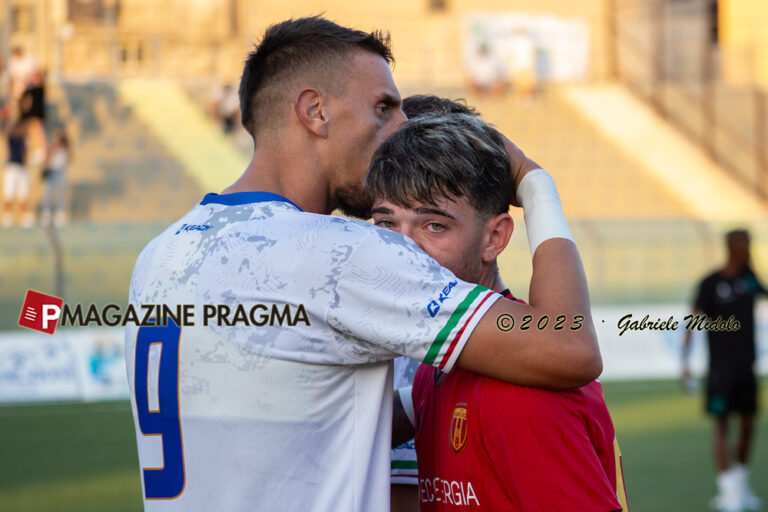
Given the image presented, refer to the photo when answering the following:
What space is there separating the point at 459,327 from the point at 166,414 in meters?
0.63

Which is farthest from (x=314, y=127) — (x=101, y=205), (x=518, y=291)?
(x=101, y=205)

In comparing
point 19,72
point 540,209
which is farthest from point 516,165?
point 19,72

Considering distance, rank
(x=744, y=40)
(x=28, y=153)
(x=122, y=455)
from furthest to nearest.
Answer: (x=744, y=40) → (x=28, y=153) → (x=122, y=455)

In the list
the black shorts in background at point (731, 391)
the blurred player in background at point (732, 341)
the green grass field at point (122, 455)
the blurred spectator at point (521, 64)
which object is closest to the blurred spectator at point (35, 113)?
the green grass field at point (122, 455)

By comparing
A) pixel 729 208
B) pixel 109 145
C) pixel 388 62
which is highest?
pixel 388 62

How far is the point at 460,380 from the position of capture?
6.35 ft

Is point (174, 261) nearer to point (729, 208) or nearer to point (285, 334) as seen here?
point (285, 334)

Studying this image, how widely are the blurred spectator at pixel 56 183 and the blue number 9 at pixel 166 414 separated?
14182 mm

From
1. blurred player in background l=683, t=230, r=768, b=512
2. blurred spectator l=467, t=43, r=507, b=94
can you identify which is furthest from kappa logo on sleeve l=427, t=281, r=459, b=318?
blurred spectator l=467, t=43, r=507, b=94

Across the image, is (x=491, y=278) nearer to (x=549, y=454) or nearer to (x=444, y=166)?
(x=444, y=166)

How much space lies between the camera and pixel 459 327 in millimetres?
1703

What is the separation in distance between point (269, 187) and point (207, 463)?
2.00 ft

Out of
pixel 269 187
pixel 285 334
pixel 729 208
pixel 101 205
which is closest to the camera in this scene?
pixel 285 334

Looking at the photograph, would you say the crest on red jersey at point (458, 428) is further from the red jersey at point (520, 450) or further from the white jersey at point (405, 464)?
the white jersey at point (405, 464)
